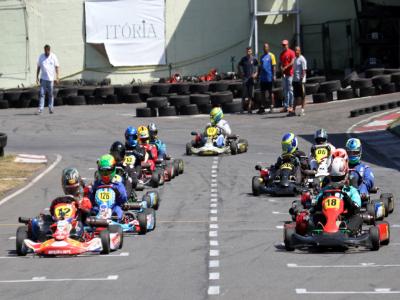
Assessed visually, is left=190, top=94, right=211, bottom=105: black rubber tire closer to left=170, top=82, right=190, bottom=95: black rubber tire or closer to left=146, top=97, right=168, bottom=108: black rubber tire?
left=146, top=97, right=168, bottom=108: black rubber tire

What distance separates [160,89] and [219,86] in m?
1.75

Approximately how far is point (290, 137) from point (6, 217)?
14.6 ft

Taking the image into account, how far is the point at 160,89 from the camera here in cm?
3094

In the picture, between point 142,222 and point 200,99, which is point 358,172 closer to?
point 142,222

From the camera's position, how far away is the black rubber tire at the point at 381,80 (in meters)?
29.0

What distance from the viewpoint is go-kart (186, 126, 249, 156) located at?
2062cm

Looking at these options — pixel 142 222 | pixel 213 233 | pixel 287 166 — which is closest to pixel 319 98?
pixel 287 166

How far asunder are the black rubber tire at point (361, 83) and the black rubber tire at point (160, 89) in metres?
5.46

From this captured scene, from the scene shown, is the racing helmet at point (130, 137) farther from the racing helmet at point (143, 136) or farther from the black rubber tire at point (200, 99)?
the black rubber tire at point (200, 99)

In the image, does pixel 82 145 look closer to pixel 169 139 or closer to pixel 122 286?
pixel 169 139

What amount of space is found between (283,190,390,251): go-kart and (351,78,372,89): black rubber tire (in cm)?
1710

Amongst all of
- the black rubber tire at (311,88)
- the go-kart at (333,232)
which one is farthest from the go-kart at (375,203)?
the black rubber tire at (311,88)

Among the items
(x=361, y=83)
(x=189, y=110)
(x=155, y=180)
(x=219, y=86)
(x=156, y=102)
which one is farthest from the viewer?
(x=219, y=86)

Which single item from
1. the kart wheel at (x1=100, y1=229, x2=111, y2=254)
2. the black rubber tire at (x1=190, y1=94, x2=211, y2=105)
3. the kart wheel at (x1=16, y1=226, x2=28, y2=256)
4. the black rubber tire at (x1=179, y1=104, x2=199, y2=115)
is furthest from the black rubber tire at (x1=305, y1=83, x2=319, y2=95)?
the kart wheel at (x1=16, y1=226, x2=28, y2=256)
